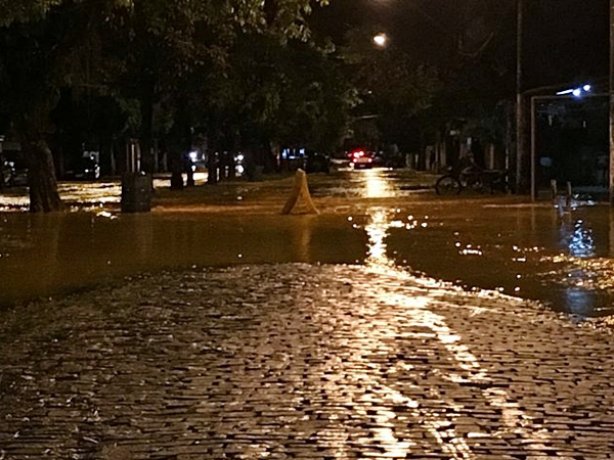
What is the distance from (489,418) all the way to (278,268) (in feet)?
29.8

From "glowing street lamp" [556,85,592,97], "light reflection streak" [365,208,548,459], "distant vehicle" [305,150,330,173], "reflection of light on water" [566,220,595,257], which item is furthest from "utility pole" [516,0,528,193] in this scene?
"distant vehicle" [305,150,330,173]

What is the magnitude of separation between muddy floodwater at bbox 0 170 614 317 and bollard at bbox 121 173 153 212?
44 centimetres

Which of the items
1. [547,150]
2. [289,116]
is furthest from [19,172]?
[547,150]

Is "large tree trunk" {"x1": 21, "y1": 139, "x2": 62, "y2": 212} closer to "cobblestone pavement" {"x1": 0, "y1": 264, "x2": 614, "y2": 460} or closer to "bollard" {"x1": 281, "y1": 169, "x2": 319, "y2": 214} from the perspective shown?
"bollard" {"x1": 281, "y1": 169, "x2": 319, "y2": 214}

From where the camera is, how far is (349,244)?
2106 cm

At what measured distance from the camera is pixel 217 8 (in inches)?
731

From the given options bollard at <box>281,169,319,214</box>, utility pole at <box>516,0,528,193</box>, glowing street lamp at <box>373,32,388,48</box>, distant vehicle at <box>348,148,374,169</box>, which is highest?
glowing street lamp at <box>373,32,388,48</box>

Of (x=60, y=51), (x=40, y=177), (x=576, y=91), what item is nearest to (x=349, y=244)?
(x=60, y=51)

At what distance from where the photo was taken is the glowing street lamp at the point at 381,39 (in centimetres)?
4319

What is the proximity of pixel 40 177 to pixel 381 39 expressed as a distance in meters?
15.5

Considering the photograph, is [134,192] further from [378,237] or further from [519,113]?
[519,113]

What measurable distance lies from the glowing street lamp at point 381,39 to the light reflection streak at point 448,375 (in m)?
26.4

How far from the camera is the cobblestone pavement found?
759 cm

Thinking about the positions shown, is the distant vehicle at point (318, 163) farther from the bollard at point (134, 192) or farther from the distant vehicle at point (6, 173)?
the bollard at point (134, 192)
